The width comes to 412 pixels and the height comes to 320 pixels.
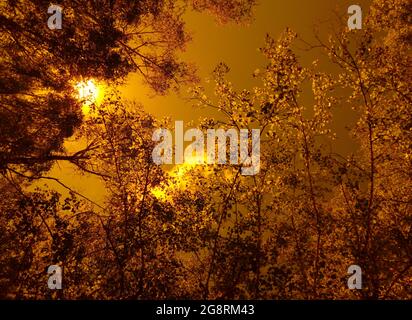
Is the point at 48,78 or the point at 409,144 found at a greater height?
the point at 48,78

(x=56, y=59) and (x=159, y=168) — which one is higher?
(x=56, y=59)

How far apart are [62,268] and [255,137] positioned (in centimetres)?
601

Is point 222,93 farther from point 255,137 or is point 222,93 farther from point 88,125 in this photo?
point 88,125

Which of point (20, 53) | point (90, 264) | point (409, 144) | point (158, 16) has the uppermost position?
point (158, 16)

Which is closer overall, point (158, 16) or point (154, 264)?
point (154, 264)

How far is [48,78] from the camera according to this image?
34.3ft

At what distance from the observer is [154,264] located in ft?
33.7

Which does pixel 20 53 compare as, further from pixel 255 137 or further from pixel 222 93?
pixel 255 137

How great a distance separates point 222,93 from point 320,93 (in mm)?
2682
